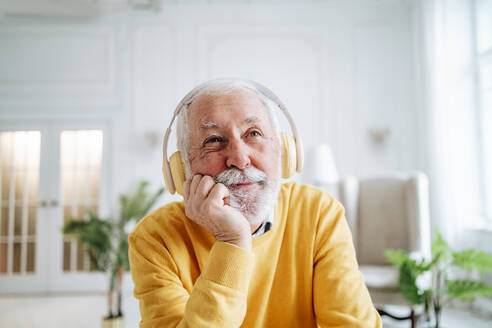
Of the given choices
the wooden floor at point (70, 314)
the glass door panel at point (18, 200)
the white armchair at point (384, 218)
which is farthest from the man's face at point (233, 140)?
the glass door panel at point (18, 200)

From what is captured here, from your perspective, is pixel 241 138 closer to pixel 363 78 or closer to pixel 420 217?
pixel 420 217

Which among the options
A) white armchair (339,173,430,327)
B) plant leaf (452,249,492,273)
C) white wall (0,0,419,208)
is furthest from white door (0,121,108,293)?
plant leaf (452,249,492,273)

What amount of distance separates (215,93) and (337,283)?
1.80 ft

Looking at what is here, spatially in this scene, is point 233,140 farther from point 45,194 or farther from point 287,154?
point 45,194

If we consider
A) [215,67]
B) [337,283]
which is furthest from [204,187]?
[215,67]

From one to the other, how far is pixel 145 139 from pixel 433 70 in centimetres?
352

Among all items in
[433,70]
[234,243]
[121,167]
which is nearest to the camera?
[234,243]

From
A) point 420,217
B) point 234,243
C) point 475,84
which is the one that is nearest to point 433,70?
point 475,84

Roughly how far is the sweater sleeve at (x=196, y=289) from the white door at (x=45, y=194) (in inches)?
158

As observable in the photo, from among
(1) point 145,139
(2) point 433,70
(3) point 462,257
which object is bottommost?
(3) point 462,257

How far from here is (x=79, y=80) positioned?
459 cm

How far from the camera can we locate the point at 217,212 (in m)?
0.75

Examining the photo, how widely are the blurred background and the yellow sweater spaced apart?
11.7ft

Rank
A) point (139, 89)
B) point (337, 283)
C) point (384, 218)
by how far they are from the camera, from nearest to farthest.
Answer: point (337, 283), point (384, 218), point (139, 89)
